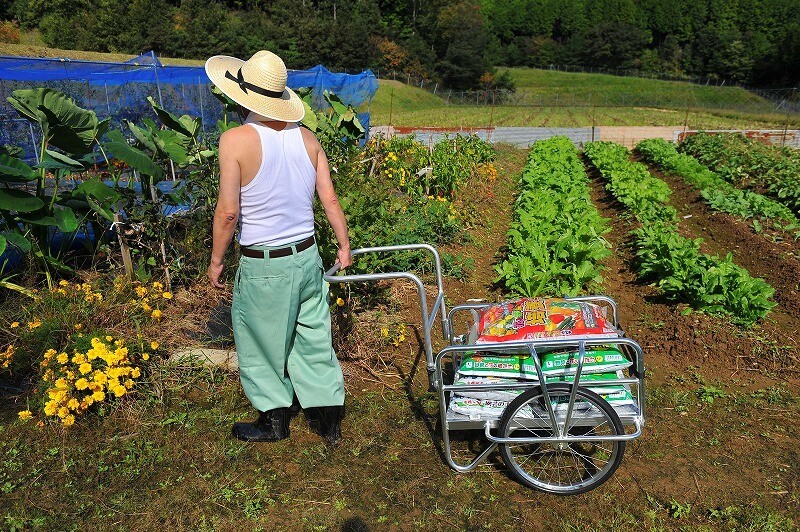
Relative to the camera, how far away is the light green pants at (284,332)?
10.7 ft

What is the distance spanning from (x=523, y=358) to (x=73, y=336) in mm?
3080

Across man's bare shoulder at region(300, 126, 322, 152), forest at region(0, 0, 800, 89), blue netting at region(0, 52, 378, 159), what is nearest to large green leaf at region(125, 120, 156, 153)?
man's bare shoulder at region(300, 126, 322, 152)

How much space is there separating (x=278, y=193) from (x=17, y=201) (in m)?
2.81

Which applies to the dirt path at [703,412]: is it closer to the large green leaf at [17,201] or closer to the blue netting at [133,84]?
the large green leaf at [17,201]

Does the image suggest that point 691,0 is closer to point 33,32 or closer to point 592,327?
point 33,32

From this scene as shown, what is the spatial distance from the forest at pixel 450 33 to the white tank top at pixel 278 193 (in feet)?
179

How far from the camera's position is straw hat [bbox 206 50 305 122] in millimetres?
3018

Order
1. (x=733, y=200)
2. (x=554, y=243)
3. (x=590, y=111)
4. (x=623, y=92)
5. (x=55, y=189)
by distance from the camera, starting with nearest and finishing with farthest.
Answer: (x=55, y=189) → (x=554, y=243) → (x=733, y=200) → (x=590, y=111) → (x=623, y=92)

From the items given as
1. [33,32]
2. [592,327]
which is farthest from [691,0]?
[592,327]

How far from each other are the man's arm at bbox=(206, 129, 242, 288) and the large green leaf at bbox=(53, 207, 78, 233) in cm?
236

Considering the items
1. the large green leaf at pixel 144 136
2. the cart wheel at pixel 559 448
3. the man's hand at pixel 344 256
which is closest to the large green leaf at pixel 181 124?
the large green leaf at pixel 144 136

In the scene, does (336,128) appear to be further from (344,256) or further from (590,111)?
(590,111)

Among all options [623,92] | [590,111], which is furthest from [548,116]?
[623,92]

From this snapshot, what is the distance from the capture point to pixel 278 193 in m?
3.09
